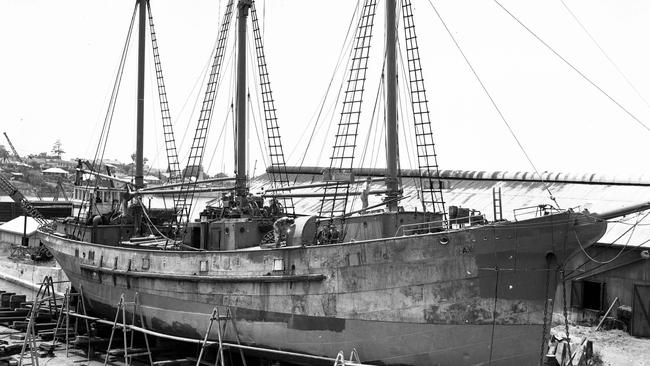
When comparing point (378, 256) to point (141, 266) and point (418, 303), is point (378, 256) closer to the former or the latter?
point (418, 303)

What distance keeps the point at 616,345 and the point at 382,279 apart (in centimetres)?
1010

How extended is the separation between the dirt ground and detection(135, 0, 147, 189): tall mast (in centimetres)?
2027

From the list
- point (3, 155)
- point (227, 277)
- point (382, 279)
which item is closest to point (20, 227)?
point (227, 277)

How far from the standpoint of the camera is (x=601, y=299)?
76.4ft

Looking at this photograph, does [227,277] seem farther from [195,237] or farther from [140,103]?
[140,103]

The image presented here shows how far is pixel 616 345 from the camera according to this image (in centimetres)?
2034

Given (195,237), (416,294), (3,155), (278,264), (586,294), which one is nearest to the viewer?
(416,294)

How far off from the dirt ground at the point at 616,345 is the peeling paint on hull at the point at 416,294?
5318mm

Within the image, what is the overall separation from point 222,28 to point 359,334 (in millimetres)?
16987

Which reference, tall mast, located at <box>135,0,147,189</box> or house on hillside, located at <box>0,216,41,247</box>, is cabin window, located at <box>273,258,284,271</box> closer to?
tall mast, located at <box>135,0,147,189</box>

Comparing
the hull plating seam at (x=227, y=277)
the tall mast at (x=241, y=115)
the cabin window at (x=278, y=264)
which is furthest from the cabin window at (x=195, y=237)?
the cabin window at (x=278, y=264)

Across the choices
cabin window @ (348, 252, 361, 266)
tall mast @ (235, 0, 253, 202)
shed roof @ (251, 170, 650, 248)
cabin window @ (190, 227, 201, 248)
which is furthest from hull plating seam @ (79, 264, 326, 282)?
shed roof @ (251, 170, 650, 248)

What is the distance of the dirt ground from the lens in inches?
Answer: 731

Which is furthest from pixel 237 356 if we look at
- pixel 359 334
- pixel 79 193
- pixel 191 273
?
pixel 79 193
